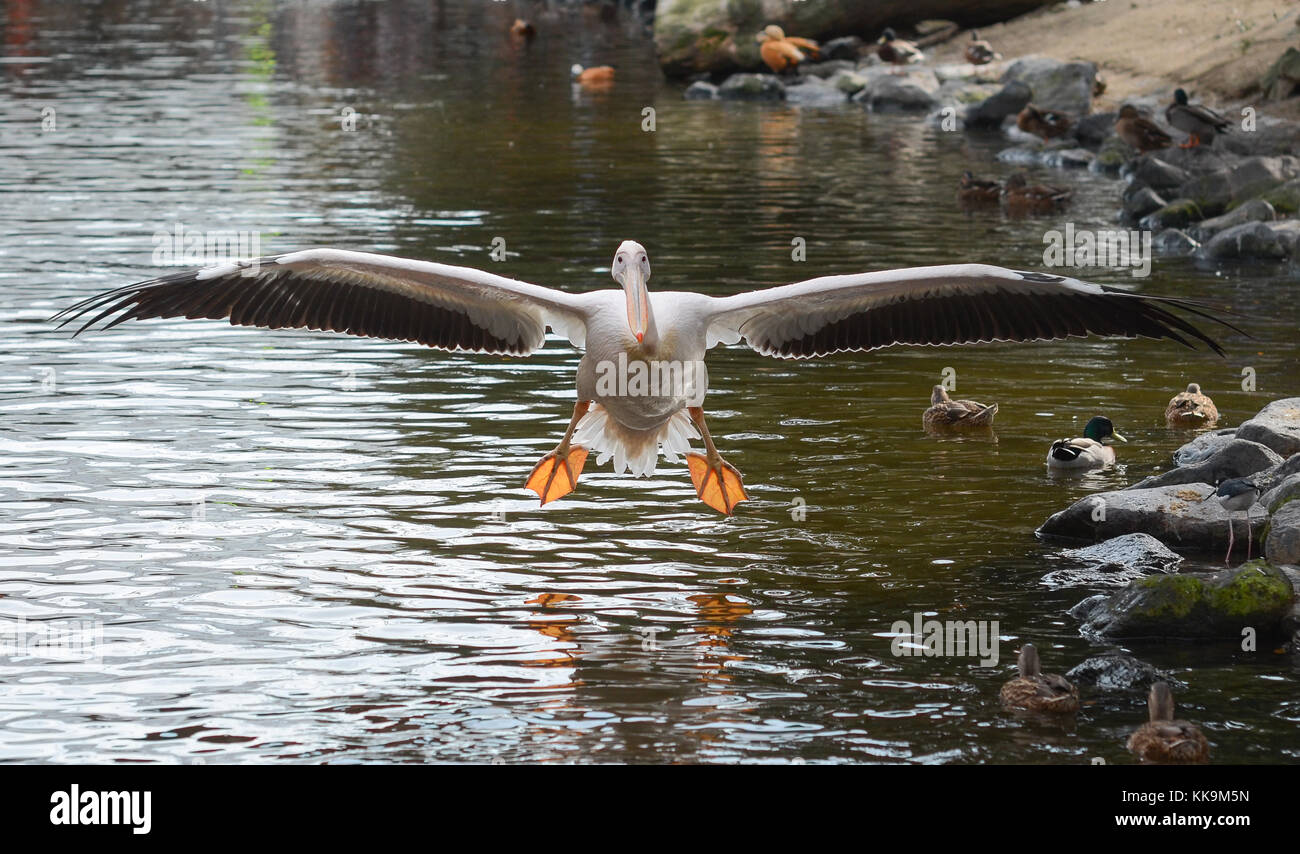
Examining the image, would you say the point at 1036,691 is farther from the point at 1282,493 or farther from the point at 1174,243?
the point at 1174,243

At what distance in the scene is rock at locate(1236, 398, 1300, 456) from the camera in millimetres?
10867

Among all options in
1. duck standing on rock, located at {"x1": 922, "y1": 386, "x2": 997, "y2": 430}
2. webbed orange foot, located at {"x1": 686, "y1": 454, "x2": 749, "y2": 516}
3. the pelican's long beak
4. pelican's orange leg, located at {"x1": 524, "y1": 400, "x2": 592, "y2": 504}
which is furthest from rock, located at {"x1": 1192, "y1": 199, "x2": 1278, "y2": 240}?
the pelican's long beak

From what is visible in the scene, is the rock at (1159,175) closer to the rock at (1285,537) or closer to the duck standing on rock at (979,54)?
the duck standing on rock at (979,54)

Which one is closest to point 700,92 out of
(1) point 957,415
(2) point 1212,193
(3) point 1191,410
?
(2) point 1212,193

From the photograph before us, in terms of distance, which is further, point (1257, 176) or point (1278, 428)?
point (1257, 176)

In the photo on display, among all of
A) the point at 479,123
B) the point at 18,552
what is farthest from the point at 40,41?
the point at 18,552

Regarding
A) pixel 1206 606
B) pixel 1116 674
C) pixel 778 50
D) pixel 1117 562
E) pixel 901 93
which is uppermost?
pixel 778 50

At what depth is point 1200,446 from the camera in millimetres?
11266

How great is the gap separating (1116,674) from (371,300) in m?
5.15

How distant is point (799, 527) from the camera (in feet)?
34.0

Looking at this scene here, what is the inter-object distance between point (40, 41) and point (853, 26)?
2320 centimetres

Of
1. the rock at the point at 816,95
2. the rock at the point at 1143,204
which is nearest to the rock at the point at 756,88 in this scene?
the rock at the point at 816,95

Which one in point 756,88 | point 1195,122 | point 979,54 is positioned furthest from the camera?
point 756,88

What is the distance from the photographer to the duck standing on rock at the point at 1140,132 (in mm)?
23484
